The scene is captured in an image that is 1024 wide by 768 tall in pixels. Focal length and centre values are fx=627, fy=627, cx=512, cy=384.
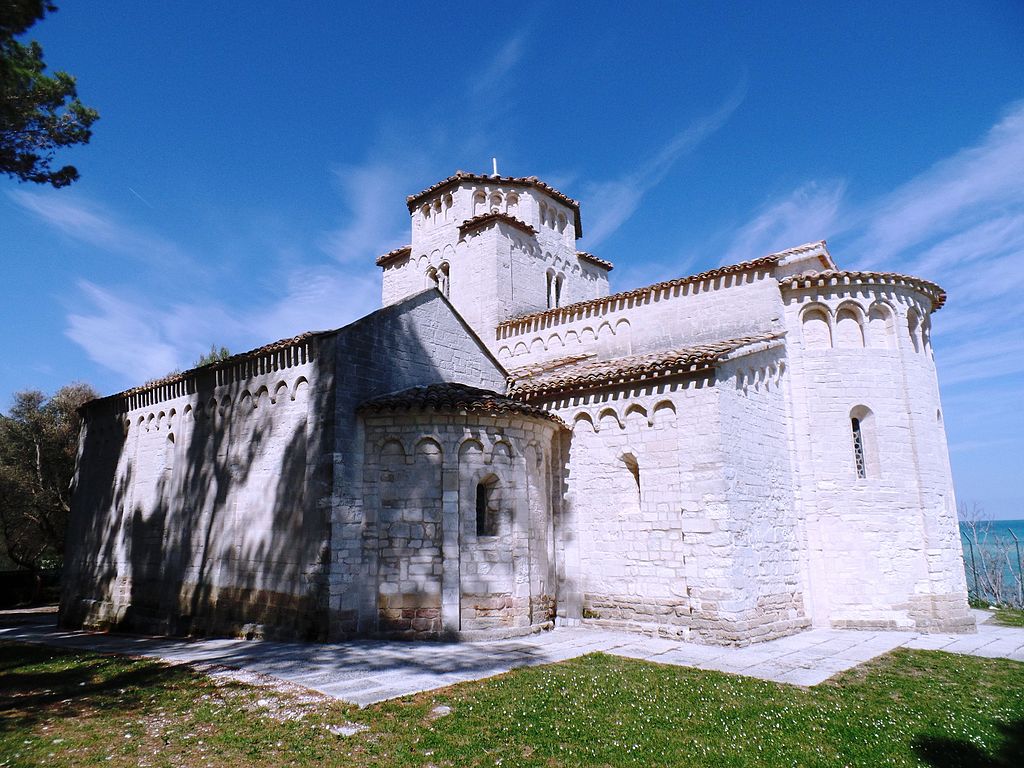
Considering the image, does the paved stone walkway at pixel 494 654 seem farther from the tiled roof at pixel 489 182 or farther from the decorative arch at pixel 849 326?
the tiled roof at pixel 489 182

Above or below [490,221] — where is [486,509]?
below

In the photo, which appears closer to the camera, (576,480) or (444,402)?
(444,402)

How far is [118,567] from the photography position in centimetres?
1496

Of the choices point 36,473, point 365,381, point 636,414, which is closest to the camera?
point 365,381

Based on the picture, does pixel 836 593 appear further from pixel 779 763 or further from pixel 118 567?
pixel 118 567

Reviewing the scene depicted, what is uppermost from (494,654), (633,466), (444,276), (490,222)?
(490,222)

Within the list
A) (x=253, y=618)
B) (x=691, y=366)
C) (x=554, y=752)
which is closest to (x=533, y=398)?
(x=691, y=366)

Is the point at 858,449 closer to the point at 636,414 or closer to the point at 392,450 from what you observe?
the point at 636,414

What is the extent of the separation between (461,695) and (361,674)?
164 cm

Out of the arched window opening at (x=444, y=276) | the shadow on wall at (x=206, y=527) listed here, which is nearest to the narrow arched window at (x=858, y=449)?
the shadow on wall at (x=206, y=527)

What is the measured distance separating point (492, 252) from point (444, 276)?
2111mm

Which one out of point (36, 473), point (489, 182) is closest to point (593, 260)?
point (489, 182)

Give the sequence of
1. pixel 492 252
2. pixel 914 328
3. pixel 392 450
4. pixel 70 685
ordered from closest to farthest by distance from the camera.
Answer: pixel 70 685 < pixel 392 450 < pixel 914 328 < pixel 492 252

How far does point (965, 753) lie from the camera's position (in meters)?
5.77
